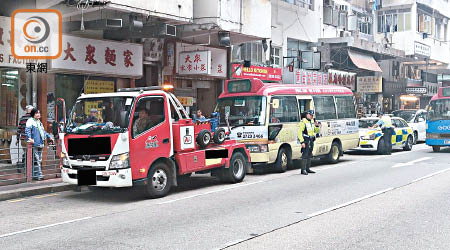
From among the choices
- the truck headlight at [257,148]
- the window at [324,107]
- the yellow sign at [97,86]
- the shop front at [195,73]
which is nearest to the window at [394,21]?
the shop front at [195,73]

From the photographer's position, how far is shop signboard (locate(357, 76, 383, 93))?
33938mm

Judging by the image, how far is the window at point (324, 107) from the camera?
57.2ft

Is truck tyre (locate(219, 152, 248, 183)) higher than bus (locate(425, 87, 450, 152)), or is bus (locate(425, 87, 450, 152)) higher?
bus (locate(425, 87, 450, 152))

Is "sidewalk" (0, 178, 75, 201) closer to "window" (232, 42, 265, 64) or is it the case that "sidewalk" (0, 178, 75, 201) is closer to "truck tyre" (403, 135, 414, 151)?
"window" (232, 42, 265, 64)

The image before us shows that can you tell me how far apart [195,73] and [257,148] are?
22.4 ft

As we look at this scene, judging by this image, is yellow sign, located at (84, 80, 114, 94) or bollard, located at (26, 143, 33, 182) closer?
bollard, located at (26, 143, 33, 182)

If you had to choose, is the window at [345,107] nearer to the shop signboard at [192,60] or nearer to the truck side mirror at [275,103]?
the truck side mirror at [275,103]

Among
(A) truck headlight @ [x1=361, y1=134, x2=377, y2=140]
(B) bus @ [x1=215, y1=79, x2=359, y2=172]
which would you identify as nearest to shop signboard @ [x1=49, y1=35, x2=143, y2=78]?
(B) bus @ [x1=215, y1=79, x2=359, y2=172]

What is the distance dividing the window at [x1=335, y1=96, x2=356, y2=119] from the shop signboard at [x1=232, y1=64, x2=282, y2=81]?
19.6ft

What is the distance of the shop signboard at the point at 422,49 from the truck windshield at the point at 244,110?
1064 inches

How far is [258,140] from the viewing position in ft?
49.0

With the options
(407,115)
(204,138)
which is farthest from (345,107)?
(407,115)

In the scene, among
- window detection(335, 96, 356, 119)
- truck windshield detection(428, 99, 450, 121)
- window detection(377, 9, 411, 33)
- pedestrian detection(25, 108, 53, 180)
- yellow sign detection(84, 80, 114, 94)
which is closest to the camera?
pedestrian detection(25, 108, 53, 180)

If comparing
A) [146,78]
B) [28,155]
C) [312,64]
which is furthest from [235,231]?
Answer: [312,64]
